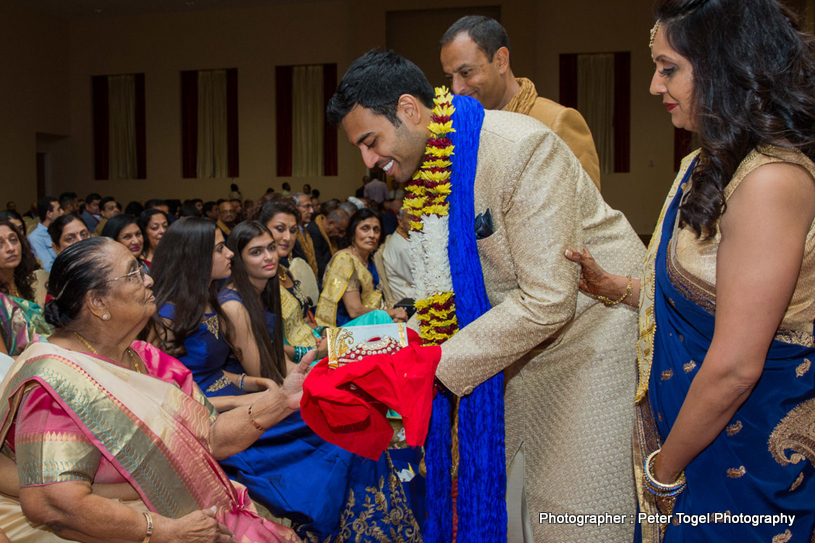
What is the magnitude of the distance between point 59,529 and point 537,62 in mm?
13225

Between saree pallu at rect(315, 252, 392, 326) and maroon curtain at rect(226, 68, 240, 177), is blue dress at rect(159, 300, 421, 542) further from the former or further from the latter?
maroon curtain at rect(226, 68, 240, 177)

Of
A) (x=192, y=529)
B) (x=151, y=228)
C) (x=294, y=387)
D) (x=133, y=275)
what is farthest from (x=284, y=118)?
(x=192, y=529)

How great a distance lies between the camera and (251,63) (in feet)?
48.1

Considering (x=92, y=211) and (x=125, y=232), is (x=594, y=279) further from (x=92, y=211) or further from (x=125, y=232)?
(x=92, y=211)

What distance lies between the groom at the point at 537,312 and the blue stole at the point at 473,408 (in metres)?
0.02

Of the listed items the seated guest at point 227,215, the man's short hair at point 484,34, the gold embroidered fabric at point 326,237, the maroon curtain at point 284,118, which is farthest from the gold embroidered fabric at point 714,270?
the maroon curtain at point 284,118

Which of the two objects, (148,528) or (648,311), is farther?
(148,528)

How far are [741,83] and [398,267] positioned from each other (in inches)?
168

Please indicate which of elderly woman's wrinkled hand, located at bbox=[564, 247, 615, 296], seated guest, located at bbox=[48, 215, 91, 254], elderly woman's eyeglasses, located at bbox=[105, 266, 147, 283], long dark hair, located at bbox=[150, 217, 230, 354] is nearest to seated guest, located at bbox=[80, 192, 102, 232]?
seated guest, located at bbox=[48, 215, 91, 254]

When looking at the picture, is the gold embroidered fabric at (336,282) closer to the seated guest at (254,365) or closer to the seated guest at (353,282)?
the seated guest at (353,282)

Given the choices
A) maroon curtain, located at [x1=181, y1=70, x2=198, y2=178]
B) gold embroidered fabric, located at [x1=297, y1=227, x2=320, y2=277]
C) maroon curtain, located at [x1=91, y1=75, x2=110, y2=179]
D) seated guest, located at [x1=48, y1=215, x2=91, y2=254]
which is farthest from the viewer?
maroon curtain, located at [x1=91, y1=75, x2=110, y2=179]

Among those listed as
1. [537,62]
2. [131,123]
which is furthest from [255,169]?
[537,62]

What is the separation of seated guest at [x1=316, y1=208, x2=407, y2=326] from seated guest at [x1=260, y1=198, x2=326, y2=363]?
192 millimetres

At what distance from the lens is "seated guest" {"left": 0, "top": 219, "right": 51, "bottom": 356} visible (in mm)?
2900
